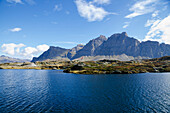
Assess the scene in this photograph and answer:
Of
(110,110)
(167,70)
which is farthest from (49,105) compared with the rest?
(167,70)

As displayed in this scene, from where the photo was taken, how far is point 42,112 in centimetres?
3278

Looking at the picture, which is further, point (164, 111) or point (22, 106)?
point (22, 106)

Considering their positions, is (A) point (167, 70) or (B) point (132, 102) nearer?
(B) point (132, 102)

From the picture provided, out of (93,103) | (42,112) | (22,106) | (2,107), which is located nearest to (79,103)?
(93,103)

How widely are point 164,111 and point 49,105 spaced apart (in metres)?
33.9

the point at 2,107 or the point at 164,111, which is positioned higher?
the point at 2,107

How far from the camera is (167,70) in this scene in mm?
Answer: 183000

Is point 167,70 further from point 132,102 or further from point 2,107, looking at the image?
point 2,107

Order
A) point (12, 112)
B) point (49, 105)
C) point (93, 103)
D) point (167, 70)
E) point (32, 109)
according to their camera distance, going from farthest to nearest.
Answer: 1. point (167, 70)
2. point (93, 103)
3. point (49, 105)
4. point (32, 109)
5. point (12, 112)

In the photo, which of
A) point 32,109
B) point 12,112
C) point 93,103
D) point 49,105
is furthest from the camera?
point 93,103

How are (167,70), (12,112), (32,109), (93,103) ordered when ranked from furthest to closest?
1. (167,70)
2. (93,103)
3. (32,109)
4. (12,112)

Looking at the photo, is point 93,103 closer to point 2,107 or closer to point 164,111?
point 164,111

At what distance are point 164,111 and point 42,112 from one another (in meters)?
34.0

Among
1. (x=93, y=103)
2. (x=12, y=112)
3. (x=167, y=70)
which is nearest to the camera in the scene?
(x=12, y=112)
